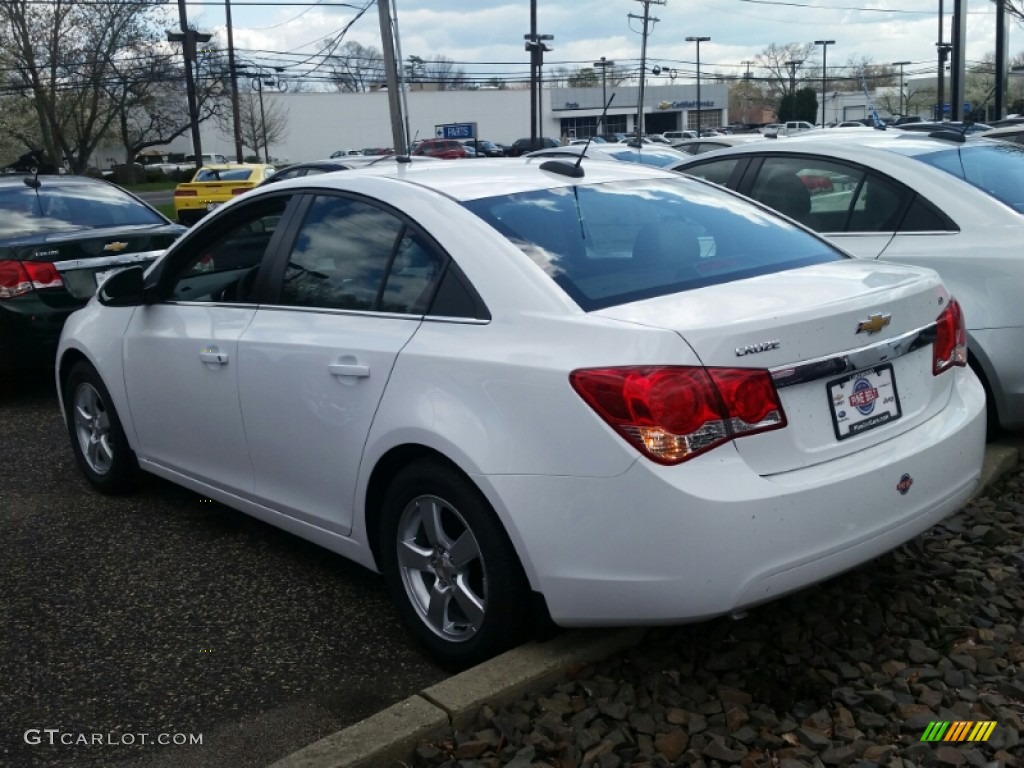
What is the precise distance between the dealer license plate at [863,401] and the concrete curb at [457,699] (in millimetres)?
915

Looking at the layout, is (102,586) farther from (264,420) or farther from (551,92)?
(551,92)

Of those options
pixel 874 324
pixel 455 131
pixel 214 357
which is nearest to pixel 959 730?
pixel 874 324

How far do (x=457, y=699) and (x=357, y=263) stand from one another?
1.59 m

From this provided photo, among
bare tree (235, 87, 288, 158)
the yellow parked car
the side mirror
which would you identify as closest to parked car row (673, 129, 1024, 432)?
the side mirror

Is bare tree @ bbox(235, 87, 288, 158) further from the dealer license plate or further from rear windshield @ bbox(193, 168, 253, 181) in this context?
the dealer license plate

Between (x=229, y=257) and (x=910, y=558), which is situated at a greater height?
(x=229, y=257)

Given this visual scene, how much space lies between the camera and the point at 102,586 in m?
4.36

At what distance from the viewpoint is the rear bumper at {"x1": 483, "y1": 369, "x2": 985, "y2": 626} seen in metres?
2.87

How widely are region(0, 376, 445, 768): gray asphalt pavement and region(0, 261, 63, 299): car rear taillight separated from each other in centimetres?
234

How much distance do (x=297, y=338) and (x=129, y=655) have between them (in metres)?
1.23

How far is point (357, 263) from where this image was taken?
391cm

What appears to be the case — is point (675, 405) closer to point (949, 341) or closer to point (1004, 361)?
point (949, 341)

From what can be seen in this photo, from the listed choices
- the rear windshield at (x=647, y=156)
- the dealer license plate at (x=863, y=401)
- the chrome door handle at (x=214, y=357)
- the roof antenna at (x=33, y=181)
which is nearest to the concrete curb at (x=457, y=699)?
the dealer license plate at (x=863, y=401)

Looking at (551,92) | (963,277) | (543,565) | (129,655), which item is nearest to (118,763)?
(129,655)
